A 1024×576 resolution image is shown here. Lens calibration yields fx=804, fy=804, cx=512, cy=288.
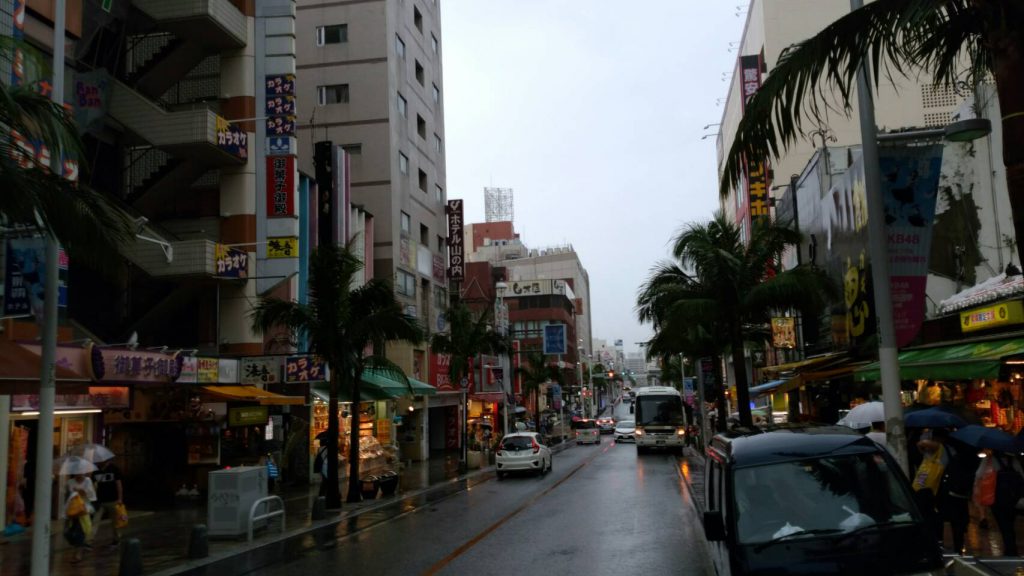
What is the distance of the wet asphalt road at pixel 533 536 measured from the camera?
12.2 m

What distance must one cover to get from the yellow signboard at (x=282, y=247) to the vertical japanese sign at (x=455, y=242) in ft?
74.3

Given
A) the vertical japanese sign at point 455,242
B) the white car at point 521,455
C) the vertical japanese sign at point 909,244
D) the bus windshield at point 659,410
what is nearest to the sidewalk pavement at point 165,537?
the white car at point 521,455

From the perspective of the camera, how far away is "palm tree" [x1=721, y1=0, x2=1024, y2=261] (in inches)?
233

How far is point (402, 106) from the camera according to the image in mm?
44969

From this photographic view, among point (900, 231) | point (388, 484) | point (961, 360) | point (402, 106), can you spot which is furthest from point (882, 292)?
point (402, 106)

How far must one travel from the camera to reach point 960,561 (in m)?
6.73

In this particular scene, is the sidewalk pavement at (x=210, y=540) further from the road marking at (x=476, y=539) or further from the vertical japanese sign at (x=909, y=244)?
the vertical japanese sign at (x=909, y=244)

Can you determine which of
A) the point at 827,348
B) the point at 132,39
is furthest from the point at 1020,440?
the point at 132,39

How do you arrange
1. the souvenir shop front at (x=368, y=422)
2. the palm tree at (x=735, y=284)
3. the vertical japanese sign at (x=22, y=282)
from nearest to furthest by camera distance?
1. the vertical japanese sign at (x=22, y=282)
2. the palm tree at (x=735, y=284)
3. the souvenir shop front at (x=368, y=422)

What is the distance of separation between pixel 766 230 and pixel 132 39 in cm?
2195

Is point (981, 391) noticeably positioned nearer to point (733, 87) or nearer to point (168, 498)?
point (168, 498)

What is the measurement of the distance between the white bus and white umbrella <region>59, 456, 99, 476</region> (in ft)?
103

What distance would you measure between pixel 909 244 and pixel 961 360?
2.41 metres

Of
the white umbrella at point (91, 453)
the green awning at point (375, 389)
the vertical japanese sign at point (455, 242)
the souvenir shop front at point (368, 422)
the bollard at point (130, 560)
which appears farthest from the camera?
the vertical japanese sign at point (455, 242)
